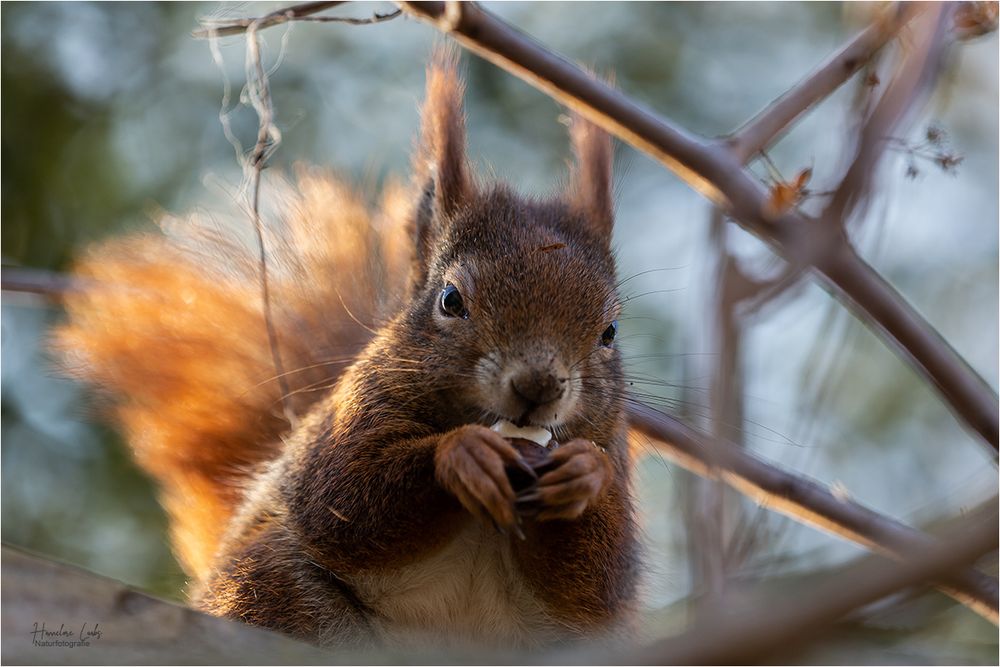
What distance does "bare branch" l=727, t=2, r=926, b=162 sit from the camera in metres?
1.76

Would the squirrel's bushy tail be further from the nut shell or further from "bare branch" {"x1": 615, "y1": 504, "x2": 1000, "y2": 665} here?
"bare branch" {"x1": 615, "y1": 504, "x2": 1000, "y2": 665}

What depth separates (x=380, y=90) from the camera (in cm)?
563

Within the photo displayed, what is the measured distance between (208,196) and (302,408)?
75 centimetres

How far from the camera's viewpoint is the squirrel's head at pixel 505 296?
80.5 inches

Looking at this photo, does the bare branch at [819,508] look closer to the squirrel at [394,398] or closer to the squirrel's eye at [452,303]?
the squirrel at [394,398]

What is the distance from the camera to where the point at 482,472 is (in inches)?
71.9

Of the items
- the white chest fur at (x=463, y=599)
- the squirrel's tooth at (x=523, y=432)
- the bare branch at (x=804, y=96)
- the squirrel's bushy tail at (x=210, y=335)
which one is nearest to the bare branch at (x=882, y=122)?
the bare branch at (x=804, y=96)

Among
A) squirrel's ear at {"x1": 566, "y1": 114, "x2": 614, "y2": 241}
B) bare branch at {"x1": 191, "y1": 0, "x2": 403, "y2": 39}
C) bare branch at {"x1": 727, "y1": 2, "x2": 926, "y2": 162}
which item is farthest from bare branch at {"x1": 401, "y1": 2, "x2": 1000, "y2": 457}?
squirrel's ear at {"x1": 566, "y1": 114, "x2": 614, "y2": 241}

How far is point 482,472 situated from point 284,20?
1.01 metres

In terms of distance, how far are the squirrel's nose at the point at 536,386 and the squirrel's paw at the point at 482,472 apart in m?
0.10

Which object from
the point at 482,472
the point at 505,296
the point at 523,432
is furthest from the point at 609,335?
the point at 482,472

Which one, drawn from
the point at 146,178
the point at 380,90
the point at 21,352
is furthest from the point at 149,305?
the point at 380,90

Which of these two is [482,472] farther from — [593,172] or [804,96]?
[593,172]

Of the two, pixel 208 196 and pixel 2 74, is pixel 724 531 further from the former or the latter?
pixel 2 74
